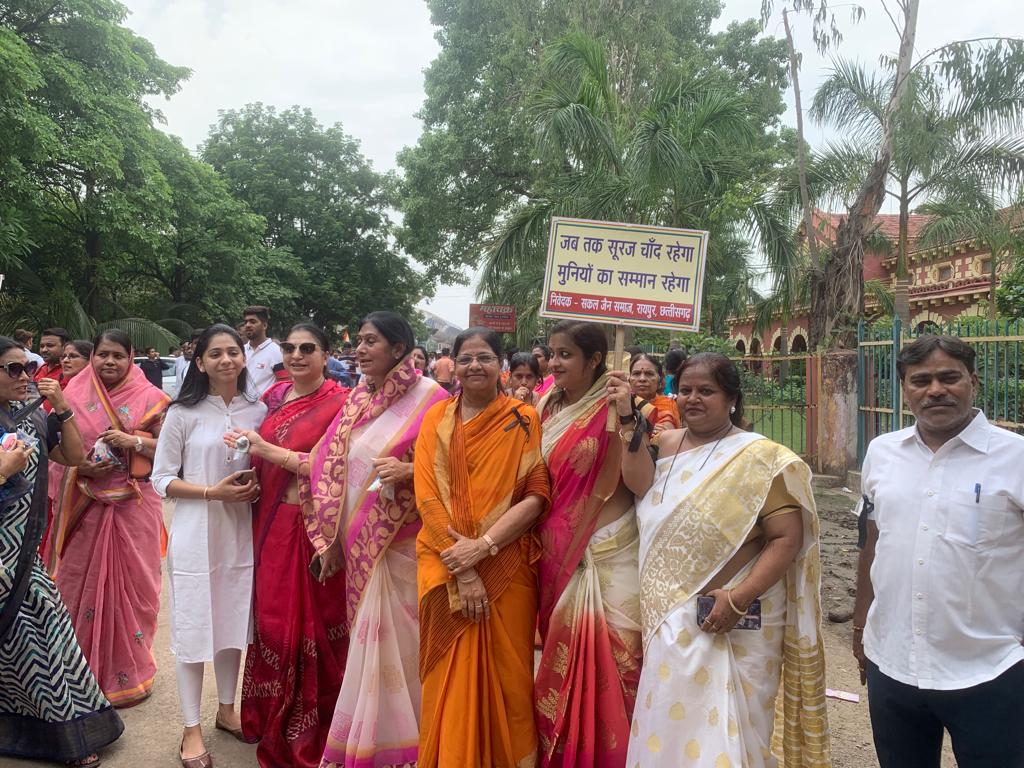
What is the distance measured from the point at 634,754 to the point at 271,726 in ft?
5.49

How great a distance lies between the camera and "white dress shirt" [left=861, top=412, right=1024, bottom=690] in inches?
80.7

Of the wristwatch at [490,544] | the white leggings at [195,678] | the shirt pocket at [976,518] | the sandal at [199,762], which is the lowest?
the sandal at [199,762]

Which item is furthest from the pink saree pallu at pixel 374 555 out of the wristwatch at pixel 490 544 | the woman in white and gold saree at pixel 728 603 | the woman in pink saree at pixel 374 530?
the woman in white and gold saree at pixel 728 603

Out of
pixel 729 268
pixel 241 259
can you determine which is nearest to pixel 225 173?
pixel 241 259

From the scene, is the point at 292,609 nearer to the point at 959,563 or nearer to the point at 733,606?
the point at 733,606

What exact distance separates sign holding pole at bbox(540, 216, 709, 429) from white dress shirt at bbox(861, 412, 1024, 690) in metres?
0.96

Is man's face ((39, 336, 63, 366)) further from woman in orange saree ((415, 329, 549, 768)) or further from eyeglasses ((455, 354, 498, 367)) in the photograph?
eyeglasses ((455, 354, 498, 367))

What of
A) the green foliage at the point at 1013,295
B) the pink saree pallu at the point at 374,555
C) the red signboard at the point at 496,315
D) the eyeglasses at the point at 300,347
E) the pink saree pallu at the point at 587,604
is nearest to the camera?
the pink saree pallu at the point at 587,604

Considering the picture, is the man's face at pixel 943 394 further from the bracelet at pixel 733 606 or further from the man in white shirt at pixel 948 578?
the bracelet at pixel 733 606

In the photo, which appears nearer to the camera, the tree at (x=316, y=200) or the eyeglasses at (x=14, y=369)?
the eyeglasses at (x=14, y=369)

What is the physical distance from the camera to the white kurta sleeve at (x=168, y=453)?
342 centimetres

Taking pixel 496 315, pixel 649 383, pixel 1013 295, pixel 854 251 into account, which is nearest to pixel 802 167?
pixel 854 251

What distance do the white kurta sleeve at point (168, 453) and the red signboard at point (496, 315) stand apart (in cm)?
1549

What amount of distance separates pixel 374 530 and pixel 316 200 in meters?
29.9
